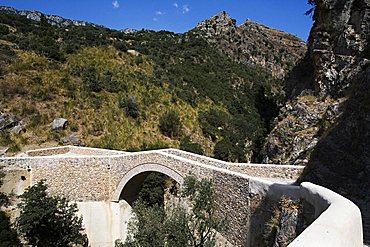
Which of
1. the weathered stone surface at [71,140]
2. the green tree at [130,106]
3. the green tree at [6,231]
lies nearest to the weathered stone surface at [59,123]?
the weathered stone surface at [71,140]

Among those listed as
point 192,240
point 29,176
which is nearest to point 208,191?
point 192,240

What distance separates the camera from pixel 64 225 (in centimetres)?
1333

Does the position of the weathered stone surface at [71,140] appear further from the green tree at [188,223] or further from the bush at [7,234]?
the green tree at [188,223]

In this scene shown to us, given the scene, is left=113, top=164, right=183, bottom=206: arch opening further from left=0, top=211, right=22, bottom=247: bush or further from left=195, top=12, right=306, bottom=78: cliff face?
left=195, top=12, right=306, bottom=78: cliff face

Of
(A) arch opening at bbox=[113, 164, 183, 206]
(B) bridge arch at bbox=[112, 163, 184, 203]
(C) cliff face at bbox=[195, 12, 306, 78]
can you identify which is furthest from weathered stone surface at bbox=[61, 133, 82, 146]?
(C) cliff face at bbox=[195, 12, 306, 78]

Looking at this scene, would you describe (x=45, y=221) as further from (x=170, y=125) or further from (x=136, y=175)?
(x=170, y=125)

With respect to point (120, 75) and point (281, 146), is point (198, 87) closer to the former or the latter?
point (120, 75)

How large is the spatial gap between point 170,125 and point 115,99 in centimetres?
579

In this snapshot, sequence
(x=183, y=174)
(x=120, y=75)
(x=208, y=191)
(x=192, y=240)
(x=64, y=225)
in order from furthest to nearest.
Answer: (x=120, y=75)
(x=64, y=225)
(x=183, y=174)
(x=208, y=191)
(x=192, y=240)

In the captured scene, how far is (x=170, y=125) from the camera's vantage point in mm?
27609

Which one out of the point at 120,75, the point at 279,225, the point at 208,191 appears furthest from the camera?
the point at 120,75

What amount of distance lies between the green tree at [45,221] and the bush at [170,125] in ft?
48.3

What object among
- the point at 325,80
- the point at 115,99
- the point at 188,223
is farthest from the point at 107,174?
the point at 115,99

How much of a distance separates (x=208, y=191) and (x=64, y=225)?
7.36 metres
